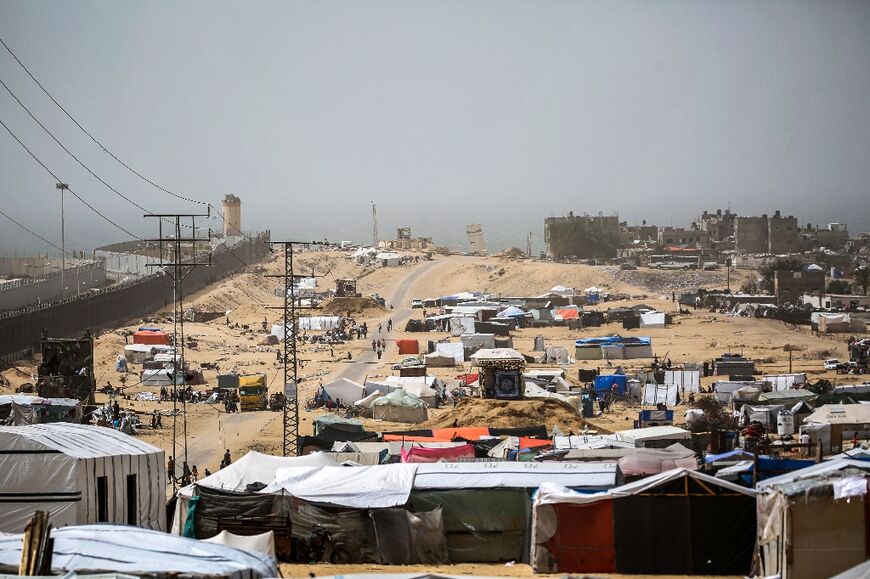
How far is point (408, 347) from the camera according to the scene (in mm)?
48500

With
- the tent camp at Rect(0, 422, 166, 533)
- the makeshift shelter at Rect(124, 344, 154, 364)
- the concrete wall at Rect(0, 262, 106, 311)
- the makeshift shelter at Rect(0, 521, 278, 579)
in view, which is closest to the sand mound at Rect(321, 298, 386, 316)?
the concrete wall at Rect(0, 262, 106, 311)

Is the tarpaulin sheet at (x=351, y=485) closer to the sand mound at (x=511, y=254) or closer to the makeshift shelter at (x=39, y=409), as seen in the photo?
the makeshift shelter at (x=39, y=409)

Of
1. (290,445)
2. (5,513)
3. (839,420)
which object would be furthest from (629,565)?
(290,445)

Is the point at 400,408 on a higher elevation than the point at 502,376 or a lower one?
lower

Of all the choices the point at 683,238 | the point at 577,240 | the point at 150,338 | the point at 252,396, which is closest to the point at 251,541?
the point at 252,396

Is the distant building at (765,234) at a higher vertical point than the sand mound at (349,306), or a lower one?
higher

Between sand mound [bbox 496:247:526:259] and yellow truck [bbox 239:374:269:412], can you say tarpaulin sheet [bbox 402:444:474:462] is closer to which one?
yellow truck [bbox 239:374:269:412]

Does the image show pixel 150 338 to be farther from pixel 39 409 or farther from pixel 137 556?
pixel 137 556

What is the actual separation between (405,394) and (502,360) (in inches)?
105

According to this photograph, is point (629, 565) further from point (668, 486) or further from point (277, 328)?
point (277, 328)

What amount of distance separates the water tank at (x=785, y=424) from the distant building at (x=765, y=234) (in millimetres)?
85770

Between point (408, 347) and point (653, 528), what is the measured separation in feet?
117

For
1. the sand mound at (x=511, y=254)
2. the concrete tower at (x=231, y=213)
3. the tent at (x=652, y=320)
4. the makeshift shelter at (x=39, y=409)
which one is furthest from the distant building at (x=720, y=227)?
the makeshift shelter at (x=39, y=409)

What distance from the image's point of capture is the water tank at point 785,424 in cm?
2544
